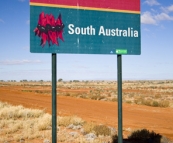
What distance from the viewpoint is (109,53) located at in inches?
262

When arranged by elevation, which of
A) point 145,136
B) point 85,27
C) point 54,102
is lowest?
point 145,136

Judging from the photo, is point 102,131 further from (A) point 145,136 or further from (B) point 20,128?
(B) point 20,128

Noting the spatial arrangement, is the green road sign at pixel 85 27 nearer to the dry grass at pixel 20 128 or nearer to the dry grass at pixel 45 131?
the dry grass at pixel 45 131

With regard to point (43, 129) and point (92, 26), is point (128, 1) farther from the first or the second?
point (43, 129)

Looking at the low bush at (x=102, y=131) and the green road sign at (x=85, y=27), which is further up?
the green road sign at (x=85, y=27)

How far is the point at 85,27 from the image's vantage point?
6.45 m

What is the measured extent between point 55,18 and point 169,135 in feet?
28.5

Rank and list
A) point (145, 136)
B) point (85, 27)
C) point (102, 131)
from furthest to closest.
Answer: point (102, 131)
point (145, 136)
point (85, 27)

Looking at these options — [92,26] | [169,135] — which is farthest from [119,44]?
[169,135]

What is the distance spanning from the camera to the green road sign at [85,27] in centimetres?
602

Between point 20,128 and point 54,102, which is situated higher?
point 54,102

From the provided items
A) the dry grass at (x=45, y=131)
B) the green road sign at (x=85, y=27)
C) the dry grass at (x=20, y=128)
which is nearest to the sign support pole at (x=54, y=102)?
the green road sign at (x=85, y=27)

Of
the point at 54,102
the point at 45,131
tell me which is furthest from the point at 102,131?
the point at 54,102

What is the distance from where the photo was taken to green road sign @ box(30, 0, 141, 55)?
6020 millimetres
